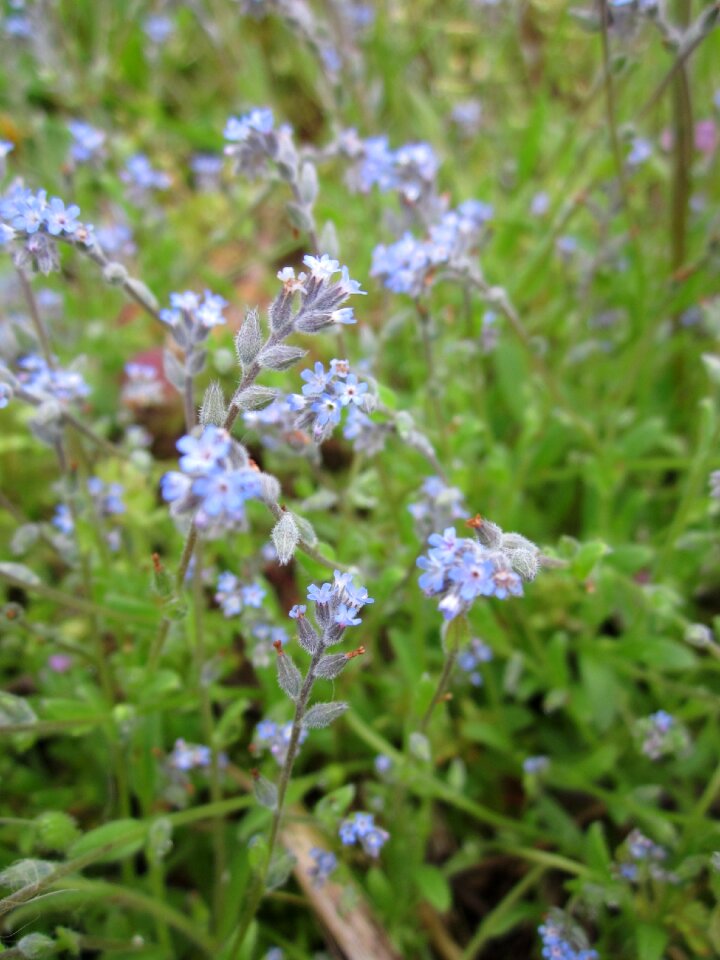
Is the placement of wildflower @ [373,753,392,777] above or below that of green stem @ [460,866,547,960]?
above

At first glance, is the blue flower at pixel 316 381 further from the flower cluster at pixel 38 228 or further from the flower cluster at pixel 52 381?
the flower cluster at pixel 52 381

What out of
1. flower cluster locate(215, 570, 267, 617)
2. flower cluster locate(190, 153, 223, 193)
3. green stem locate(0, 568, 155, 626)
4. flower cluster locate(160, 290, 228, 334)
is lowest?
flower cluster locate(215, 570, 267, 617)

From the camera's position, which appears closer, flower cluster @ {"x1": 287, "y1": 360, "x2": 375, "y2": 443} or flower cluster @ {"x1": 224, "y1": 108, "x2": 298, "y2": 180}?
flower cluster @ {"x1": 287, "y1": 360, "x2": 375, "y2": 443}

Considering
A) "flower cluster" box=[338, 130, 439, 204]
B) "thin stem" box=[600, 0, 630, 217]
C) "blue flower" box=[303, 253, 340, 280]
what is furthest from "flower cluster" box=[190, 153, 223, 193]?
"blue flower" box=[303, 253, 340, 280]

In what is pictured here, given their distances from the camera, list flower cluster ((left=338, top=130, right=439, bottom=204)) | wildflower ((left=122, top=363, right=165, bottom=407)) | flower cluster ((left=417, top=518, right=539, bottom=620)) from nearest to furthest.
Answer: flower cluster ((left=417, top=518, right=539, bottom=620)) < flower cluster ((left=338, top=130, right=439, bottom=204)) < wildflower ((left=122, top=363, right=165, bottom=407))

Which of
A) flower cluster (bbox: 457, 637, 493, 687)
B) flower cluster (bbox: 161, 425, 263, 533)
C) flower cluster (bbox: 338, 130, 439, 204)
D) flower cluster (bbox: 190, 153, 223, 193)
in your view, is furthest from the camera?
flower cluster (bbox: 190, 153, 223, 193)

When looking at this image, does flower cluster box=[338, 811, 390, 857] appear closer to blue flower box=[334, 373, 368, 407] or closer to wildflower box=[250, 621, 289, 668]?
wildflower box=[250, 621, 289, 668]

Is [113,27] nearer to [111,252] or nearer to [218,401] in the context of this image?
[111,252]
